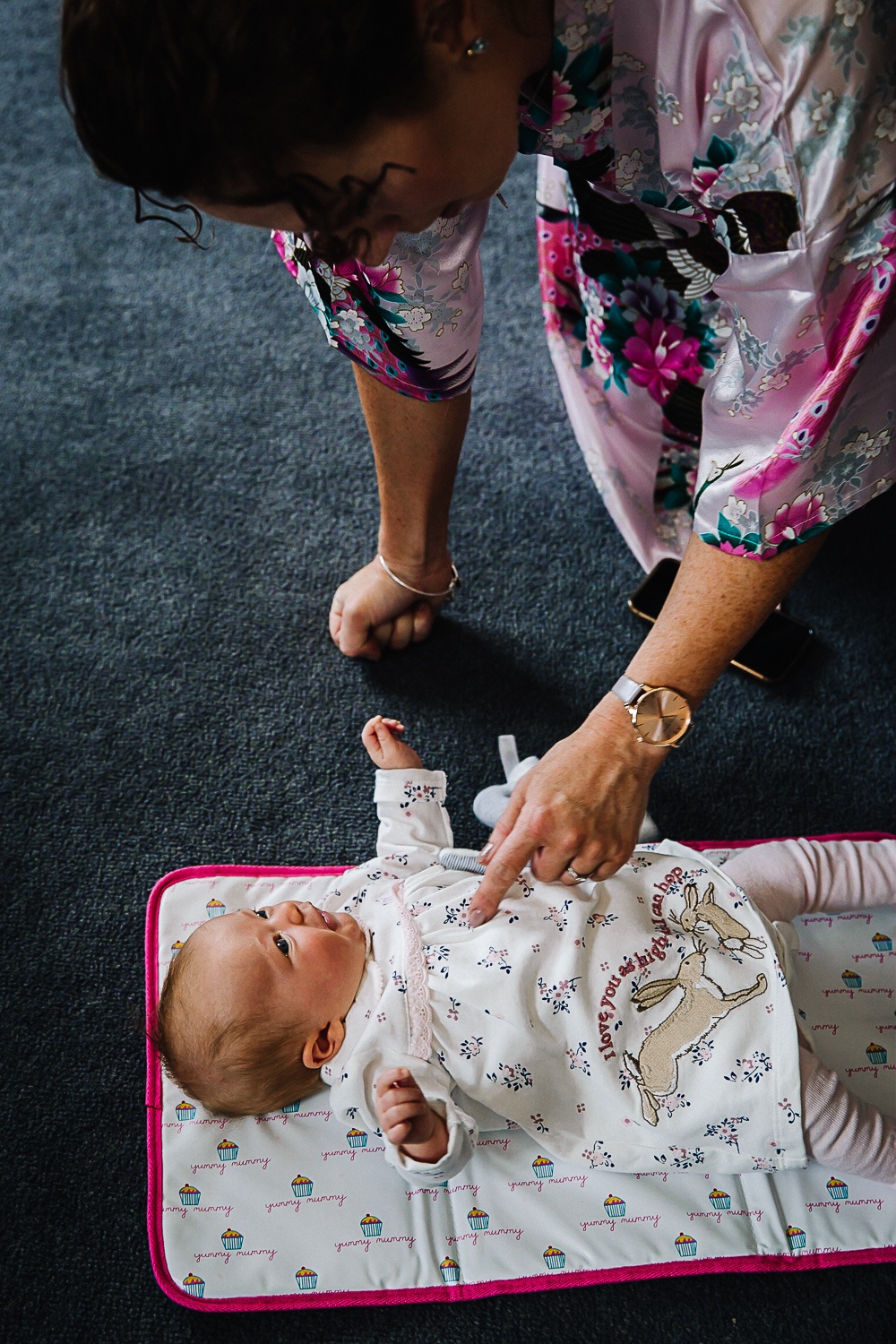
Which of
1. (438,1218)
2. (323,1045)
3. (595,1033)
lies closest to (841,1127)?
(595,1033)

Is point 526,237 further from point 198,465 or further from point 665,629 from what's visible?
point 665,629

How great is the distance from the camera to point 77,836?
47.6 inches

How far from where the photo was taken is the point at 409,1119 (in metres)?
0.90

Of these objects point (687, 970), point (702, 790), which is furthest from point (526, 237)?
point (687, 970)

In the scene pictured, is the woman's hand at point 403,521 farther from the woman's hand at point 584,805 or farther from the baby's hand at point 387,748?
the woman's hand at point 584,805

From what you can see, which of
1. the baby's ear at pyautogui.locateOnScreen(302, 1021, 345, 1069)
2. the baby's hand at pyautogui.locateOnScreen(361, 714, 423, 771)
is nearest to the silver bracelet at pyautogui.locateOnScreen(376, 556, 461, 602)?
the baby's hand at pyautogui.locateOnScreen(361, 714, 423, 771)

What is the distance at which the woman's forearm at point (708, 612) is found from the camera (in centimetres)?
83

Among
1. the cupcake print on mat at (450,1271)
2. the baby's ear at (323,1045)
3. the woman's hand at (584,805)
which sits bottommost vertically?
the cupcake print on mat at (450,1271)

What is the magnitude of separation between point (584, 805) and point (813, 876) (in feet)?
1.30

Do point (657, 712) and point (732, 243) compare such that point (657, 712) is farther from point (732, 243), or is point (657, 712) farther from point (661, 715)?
point (732, 243)

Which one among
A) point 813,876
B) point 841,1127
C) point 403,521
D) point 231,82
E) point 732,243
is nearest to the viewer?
point 231,82

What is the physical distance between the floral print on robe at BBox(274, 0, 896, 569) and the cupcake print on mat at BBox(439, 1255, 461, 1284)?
74 cm

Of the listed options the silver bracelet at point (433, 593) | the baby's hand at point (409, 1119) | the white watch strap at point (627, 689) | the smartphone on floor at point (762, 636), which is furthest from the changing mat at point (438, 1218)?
the silver bracelet at point (433, 593)

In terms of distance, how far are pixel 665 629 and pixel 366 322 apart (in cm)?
43
